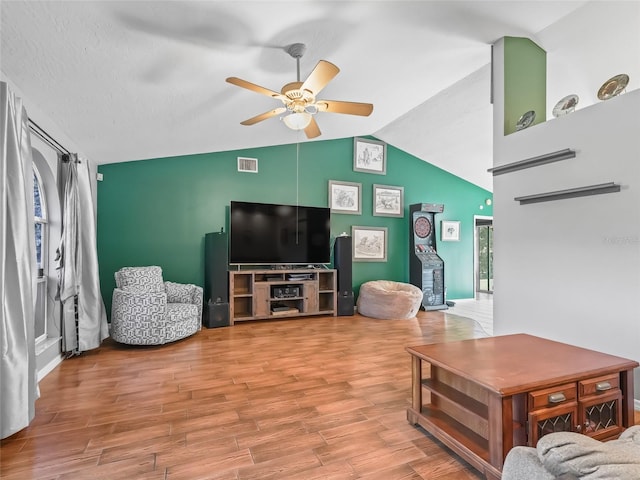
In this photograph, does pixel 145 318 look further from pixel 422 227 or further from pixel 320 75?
pixel 422 227

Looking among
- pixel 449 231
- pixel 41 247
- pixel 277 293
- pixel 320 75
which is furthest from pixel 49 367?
pixel 449 231

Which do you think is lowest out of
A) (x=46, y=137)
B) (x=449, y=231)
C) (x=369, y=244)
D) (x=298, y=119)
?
(x=369, y=244)

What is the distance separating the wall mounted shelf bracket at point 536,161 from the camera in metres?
2.54

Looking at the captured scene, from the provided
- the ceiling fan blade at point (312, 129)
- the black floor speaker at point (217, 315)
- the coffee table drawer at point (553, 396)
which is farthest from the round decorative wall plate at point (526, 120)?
the black floor speaker at point (217, 315)

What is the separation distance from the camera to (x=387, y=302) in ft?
17.1

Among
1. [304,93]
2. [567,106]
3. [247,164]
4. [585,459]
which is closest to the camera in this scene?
[585,459]

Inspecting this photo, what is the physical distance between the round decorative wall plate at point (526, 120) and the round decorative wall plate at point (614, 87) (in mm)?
522

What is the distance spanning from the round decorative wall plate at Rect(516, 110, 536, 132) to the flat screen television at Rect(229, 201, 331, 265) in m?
3.05

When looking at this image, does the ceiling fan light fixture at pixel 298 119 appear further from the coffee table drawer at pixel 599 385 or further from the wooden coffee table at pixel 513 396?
the coffee table drawer at pixel 599 385

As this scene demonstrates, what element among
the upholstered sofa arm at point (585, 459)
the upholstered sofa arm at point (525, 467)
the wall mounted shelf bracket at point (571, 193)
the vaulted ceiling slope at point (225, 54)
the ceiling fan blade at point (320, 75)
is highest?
the vaulted ceiling slope at point (225, 54)

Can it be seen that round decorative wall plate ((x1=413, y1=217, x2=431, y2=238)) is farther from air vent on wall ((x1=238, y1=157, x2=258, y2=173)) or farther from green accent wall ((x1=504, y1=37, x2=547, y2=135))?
green accent wall ((x1=504, y1=37, x2=547, y2=135))

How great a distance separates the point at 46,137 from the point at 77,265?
1212 millimetres

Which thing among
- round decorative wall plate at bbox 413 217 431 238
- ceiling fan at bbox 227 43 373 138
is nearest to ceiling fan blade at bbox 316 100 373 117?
ceiling fan at bbox 227 43 373 138

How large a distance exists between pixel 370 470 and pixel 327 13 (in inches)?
107
